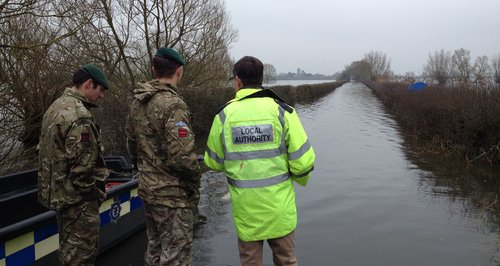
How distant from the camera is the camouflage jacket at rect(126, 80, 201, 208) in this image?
3010 millimetres

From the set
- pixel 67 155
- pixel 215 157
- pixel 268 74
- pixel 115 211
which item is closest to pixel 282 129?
pixel 215 157

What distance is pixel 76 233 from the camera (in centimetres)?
321

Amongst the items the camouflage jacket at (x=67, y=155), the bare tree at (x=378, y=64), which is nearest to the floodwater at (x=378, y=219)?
the camouflage jacket at (x=67, y=155)

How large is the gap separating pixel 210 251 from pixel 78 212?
2516mm

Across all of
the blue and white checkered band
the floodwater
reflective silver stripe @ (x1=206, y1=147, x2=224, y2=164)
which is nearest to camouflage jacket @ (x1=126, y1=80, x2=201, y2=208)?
reflective silver stripe @ (x1=206, y1=147, x2=224, y2=164)

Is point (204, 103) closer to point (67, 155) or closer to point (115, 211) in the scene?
point (115, 211)

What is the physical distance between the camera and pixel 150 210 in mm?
3230

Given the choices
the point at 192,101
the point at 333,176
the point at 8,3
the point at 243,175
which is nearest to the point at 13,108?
the point at 8,3

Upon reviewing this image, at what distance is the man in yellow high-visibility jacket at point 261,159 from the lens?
292 cm

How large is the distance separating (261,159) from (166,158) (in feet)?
2.33

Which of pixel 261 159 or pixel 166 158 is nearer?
pixel 261 159

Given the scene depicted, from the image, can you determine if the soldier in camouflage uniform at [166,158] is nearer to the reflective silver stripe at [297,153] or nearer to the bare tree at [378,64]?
the reflective silver stripe at [297,153]

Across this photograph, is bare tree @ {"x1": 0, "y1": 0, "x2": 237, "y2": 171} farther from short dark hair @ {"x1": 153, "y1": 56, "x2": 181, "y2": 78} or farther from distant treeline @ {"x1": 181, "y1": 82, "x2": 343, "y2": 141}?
short dark hair @ {"x1": 153, "y1": 56, "x2": 181, "y2": 78}

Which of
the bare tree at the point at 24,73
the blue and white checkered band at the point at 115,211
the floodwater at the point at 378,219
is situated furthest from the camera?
the bare tree at the point at 24,73
